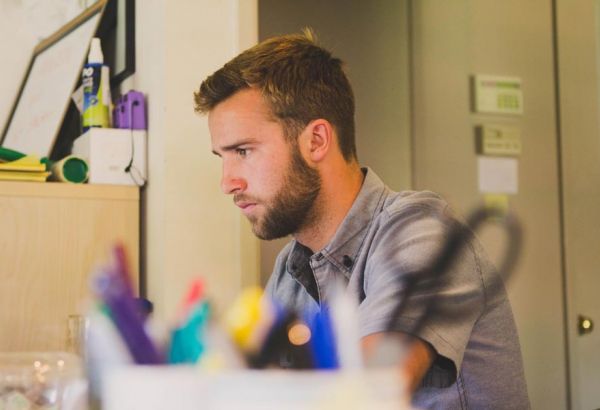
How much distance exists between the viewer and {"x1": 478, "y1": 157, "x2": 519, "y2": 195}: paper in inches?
97.3

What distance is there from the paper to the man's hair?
1111 millimetres

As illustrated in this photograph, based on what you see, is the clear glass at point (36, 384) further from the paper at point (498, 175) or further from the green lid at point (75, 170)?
the paper at point (498, 175)

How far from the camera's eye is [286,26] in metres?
2.28

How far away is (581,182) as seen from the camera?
2.52m

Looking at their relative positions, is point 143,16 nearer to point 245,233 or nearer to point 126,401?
point 245,233

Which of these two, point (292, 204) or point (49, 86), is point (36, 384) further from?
point (49, 86)

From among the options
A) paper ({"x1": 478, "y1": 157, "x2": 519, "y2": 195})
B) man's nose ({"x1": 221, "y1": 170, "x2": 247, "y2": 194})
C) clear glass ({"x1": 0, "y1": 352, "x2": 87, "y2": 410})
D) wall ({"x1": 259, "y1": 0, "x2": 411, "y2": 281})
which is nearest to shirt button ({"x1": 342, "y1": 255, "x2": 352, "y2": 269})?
man's nose ({"x1": 221, "y1": 170, "x2": 247, "y2": 194})

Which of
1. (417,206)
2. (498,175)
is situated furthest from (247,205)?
(498,175)

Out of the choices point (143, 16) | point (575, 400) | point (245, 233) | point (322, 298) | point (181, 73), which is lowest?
point (575, 400)

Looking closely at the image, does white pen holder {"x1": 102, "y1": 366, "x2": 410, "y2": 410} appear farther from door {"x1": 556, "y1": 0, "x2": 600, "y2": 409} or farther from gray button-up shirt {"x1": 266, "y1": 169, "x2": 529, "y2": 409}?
door {"x1": 556, "y1": 0, "x2": 600, "y2": 409}

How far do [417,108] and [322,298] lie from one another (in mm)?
1278

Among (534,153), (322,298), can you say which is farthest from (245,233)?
(534,153)

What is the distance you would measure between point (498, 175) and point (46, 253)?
1408mm

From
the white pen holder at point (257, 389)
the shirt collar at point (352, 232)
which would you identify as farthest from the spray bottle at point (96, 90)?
the white pen holder at point (257, 389)
